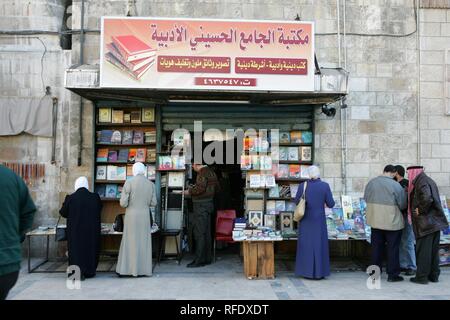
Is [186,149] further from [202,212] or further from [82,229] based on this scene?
[82,229]

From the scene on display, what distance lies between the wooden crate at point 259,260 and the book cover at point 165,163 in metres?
2.15

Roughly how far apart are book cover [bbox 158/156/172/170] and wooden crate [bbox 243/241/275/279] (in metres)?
2.15

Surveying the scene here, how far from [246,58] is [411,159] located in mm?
3679

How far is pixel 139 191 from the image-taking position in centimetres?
705

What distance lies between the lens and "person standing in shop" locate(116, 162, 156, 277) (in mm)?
6988

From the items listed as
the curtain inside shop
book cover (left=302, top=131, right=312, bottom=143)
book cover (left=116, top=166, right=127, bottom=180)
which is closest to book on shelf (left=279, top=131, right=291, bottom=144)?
book cover (left=302, top=131, right=312, bottom=143)

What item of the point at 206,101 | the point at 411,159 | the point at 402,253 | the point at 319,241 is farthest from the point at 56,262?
the point at 411,159

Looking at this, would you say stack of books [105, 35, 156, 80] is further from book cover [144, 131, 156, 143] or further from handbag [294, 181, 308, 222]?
→ handbag [294, 181, 308, 222]

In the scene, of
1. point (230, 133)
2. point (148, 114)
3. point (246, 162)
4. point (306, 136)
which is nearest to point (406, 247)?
point (306, 136)

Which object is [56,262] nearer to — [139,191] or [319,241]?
[139,191]

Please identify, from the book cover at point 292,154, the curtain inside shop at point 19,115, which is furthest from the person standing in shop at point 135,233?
the book cover at point 292,154

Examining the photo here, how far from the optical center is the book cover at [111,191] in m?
8.40

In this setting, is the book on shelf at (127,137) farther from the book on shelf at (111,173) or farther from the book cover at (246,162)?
Result: the book cover at (246,162)

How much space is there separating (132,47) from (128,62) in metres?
0.24
